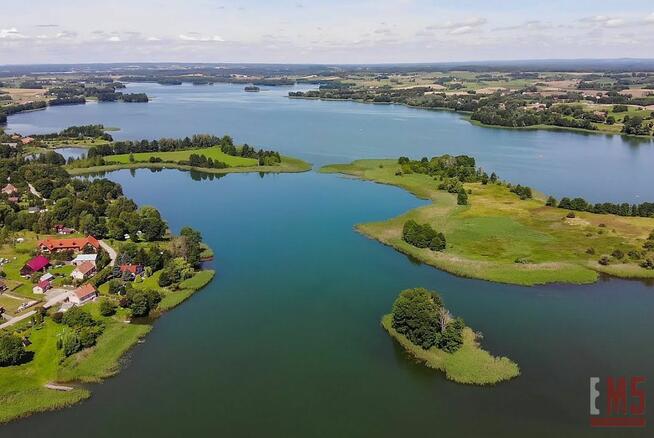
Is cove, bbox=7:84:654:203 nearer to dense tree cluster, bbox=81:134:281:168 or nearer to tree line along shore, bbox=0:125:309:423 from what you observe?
dense tree cluster, bbox=81:134:281:168

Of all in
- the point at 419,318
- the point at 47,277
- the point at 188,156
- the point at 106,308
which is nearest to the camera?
the point at 419,318

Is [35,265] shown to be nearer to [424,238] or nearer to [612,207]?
[424,238]

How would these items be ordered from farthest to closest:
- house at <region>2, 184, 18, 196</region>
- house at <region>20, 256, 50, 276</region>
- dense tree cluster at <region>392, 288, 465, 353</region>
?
house at <region>2, 184, 18, 196</region> < house at <region>20, 256, 50, 276</region> < dense tree cluster at <region>392, 288, 465, 353</region>

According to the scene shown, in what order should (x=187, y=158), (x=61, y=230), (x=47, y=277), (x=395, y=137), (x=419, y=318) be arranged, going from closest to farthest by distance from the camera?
(x=419, y=318)
(x=47, y=277)
(x=61, y=230)
(x=187, y=158)
(x=395, y=137)

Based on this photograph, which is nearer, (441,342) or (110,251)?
(441,342)

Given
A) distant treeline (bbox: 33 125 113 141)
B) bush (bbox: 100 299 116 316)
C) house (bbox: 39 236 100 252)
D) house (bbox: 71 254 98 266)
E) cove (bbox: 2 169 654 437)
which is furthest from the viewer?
distant treeline (bbox: 33 125 113 141)

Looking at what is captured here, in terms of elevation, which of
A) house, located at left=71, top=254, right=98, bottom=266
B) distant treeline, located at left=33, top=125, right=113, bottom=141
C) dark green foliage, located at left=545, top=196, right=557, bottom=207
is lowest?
house, located at left=71, top=254, right=98, bottom=266

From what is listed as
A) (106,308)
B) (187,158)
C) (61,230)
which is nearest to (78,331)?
(106,308)

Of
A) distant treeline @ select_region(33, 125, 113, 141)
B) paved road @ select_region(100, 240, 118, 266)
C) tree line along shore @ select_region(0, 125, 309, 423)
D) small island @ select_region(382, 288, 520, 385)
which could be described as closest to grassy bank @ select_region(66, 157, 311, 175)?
tree line along shore @ select_region(0, 125, 309, 423)
